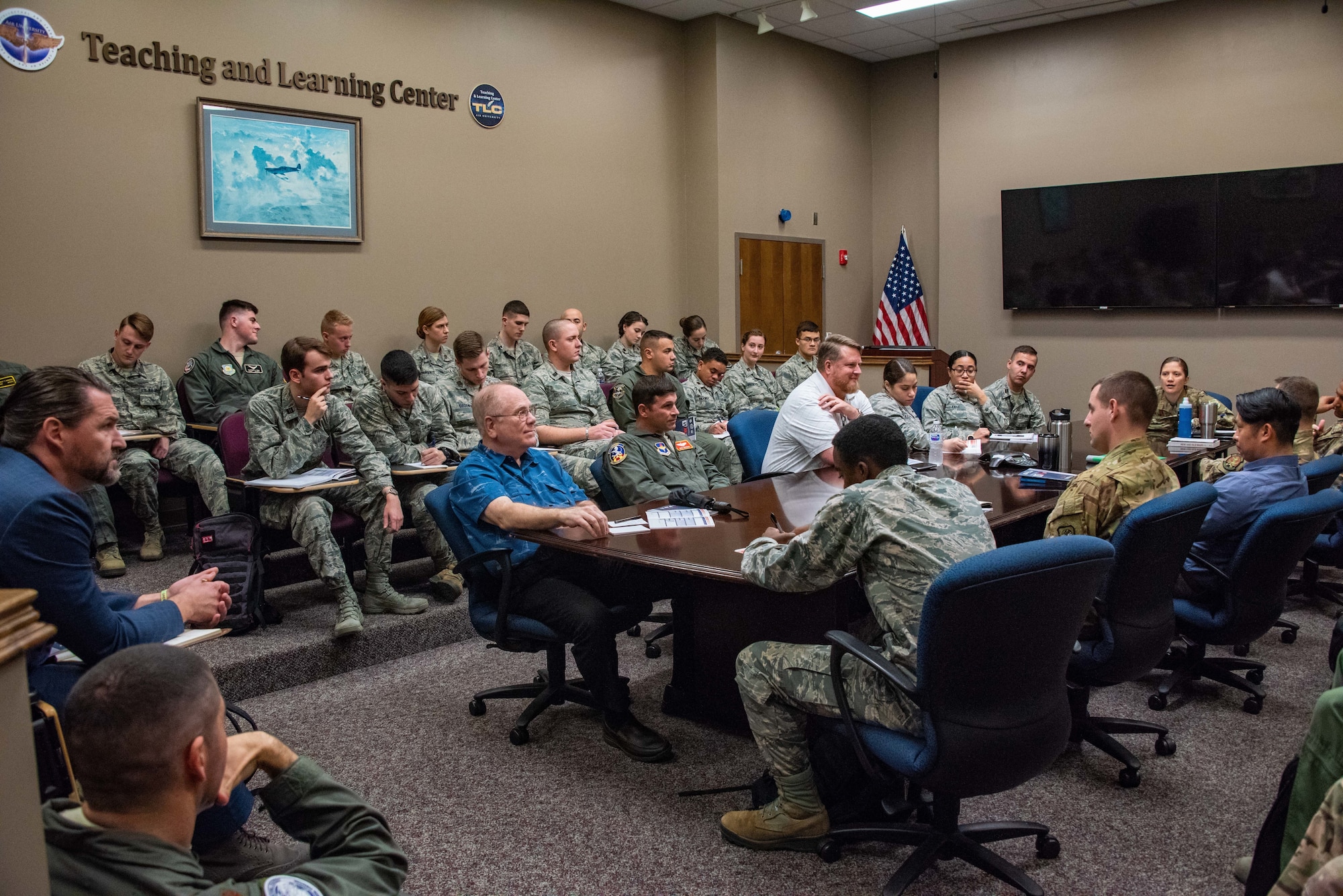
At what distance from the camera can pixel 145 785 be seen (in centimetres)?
125

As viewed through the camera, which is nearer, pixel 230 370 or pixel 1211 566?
pixel 1211 566

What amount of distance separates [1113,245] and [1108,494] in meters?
6.37

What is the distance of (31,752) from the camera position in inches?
46.6

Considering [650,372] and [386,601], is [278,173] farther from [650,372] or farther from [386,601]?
[386,601]

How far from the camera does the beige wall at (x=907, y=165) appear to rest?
32.6 ft

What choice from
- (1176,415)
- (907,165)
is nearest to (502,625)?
(1176,415)

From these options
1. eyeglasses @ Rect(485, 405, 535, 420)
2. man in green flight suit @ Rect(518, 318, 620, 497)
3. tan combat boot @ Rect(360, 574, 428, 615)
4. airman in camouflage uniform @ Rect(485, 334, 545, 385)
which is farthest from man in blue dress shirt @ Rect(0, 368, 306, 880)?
airman in camouflage uniform @ Rect(485, 334, 545, 385)

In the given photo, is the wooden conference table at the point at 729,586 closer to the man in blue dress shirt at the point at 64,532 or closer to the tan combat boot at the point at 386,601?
the man in blue dress shirt at the point at 64,532

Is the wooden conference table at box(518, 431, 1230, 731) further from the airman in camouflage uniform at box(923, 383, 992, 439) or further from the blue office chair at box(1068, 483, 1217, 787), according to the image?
the airman in camouflage uniform at box(923, 383, 992, 439)

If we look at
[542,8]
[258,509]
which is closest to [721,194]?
[542,8]

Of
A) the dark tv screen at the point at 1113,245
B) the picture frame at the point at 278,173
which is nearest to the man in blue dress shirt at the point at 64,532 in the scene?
the picture frame at the point at 278,173

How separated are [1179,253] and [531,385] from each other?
5.72m

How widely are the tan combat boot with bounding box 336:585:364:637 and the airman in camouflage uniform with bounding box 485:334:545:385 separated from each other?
2.98 metres

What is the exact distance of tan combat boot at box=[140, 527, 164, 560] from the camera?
5.17 m
